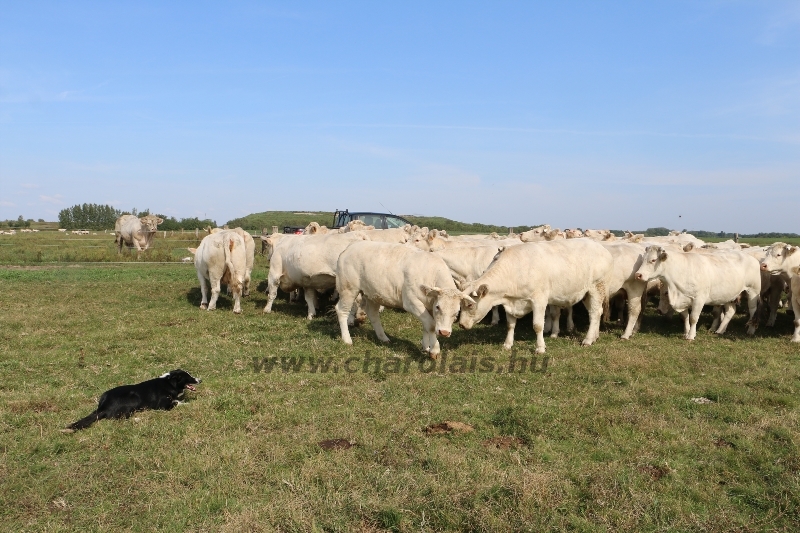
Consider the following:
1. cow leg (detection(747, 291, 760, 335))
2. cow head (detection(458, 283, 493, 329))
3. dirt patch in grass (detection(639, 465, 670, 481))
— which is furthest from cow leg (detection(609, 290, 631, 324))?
dirt patch in grass (detection(639, 465, 670, 481))

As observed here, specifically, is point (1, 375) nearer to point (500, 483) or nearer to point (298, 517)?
point (298, 517)

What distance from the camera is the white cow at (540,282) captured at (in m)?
11.0

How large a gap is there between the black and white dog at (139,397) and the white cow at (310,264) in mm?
6276

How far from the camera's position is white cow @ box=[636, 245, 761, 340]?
41.0 ft

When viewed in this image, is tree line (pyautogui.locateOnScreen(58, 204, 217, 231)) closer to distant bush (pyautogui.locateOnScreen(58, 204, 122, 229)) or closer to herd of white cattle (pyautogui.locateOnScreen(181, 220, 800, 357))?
distant bush (pyautogui.locateOnScreen(58, 204, 122, 229))

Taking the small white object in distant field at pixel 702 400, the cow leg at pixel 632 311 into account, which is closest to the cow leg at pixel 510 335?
the cow leg at pixel 632 311

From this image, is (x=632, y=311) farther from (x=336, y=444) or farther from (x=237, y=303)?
(x=237, y=303)

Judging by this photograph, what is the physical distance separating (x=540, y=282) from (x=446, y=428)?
514cm

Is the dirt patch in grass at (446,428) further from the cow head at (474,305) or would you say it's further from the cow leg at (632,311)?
the cow leg at (632,311)

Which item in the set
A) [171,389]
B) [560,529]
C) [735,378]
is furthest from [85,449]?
[735,378]

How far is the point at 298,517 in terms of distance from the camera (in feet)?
15.8

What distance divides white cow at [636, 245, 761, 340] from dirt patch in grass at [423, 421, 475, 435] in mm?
7001

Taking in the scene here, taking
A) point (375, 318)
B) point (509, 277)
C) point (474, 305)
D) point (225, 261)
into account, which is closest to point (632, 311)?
point (509, 277)

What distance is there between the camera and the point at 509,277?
11.1 m
